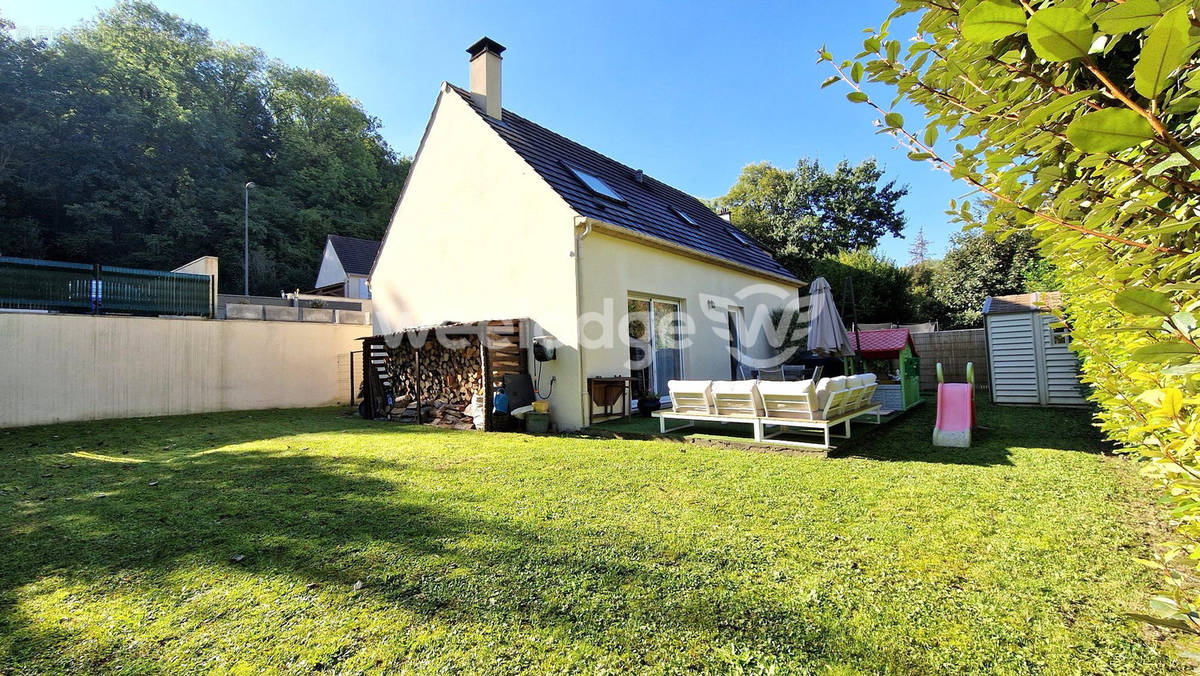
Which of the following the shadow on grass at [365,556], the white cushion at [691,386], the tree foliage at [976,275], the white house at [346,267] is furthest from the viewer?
the white house at [346,267]

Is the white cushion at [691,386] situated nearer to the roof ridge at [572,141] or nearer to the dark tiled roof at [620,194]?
the dark tiled roof at [620,194]

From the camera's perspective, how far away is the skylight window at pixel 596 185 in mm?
9859

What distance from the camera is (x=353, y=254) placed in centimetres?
2777

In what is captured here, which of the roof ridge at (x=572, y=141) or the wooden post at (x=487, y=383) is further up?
the roof ridge at (x=572, y=141)

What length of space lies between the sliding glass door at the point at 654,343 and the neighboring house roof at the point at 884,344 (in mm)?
3393

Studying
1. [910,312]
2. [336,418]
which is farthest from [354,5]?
[910,312]

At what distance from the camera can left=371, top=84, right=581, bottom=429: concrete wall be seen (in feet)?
27.1

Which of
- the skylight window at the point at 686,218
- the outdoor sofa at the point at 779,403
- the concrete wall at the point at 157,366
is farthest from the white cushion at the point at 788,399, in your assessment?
the concrete wall at the point at 157,366

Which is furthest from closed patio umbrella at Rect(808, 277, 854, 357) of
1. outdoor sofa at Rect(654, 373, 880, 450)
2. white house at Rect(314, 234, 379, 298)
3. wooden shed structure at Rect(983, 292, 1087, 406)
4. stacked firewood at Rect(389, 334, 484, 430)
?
white house at Rect(314, 234, 379, 298)

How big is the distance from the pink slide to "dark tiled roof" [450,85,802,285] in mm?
5466

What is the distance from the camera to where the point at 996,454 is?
5.41m

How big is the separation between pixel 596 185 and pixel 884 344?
6.77 metres

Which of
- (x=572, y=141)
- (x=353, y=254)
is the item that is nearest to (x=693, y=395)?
(x=572, y=141)

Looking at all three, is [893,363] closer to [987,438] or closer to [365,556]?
[987,438]
